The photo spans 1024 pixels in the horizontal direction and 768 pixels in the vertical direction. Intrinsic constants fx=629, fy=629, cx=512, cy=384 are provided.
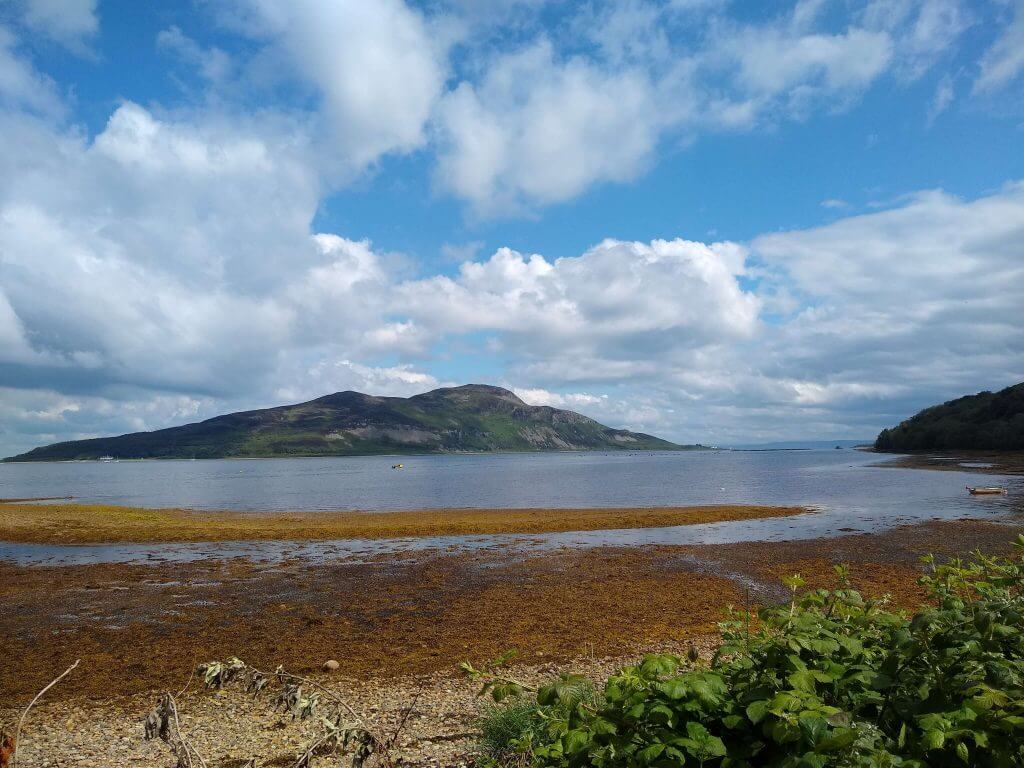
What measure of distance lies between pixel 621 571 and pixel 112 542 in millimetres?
26540

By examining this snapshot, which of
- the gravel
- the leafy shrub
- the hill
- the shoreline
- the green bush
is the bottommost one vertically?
the shoreline

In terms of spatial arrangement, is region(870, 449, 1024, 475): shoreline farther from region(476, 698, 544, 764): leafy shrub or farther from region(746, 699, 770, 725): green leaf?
region(746, 699, 770, 725): green leaf

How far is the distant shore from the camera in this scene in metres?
34.1

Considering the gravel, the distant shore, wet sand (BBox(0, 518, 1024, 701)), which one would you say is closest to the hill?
the distant shore

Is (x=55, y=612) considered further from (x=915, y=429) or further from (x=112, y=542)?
(x=915, y=429)

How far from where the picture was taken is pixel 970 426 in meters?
144

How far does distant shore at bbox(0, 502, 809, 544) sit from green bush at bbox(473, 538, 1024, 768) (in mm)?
31476

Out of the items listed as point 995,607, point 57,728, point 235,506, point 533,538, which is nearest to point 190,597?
point 57,728

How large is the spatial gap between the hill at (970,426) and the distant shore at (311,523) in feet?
377

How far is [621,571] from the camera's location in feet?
72.6

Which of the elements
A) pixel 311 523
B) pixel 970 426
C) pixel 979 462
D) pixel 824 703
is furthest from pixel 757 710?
pixel 970 426

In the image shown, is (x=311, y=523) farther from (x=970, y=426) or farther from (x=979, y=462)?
(x=970, y=426)

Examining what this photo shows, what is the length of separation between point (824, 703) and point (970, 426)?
174840 millimetres

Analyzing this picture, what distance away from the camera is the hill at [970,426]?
130 metres
